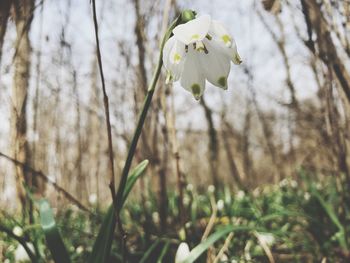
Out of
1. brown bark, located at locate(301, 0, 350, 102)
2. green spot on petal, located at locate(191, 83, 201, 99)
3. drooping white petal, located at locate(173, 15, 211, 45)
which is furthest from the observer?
brown bark, located at locate(301, 0, 350, 102)

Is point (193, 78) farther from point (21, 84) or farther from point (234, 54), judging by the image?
point (21, 84)

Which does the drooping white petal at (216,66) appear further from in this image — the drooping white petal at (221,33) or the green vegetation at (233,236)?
the green vegetation at (233,236)

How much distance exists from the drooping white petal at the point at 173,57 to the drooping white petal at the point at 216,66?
0.10 metres

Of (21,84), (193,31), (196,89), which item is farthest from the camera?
(21,84)

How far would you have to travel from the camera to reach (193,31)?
108 cm

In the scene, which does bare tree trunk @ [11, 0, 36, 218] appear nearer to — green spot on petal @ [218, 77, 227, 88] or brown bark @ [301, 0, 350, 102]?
green spot on petal @ [218, 77, 227, 88]

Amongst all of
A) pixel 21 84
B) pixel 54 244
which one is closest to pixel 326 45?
pixel 54 244

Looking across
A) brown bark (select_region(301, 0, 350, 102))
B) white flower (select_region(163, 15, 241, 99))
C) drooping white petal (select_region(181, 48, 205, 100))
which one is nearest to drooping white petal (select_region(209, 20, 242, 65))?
white flower (select_region(163, 15, 241, 99))

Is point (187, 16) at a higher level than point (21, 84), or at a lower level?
lower

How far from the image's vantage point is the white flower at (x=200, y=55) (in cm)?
110

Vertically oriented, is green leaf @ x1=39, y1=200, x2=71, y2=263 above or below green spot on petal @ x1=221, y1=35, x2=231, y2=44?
below

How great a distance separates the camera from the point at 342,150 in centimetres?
229

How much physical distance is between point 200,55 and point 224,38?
0.65 ft

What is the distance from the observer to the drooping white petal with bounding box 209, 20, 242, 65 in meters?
1.12
